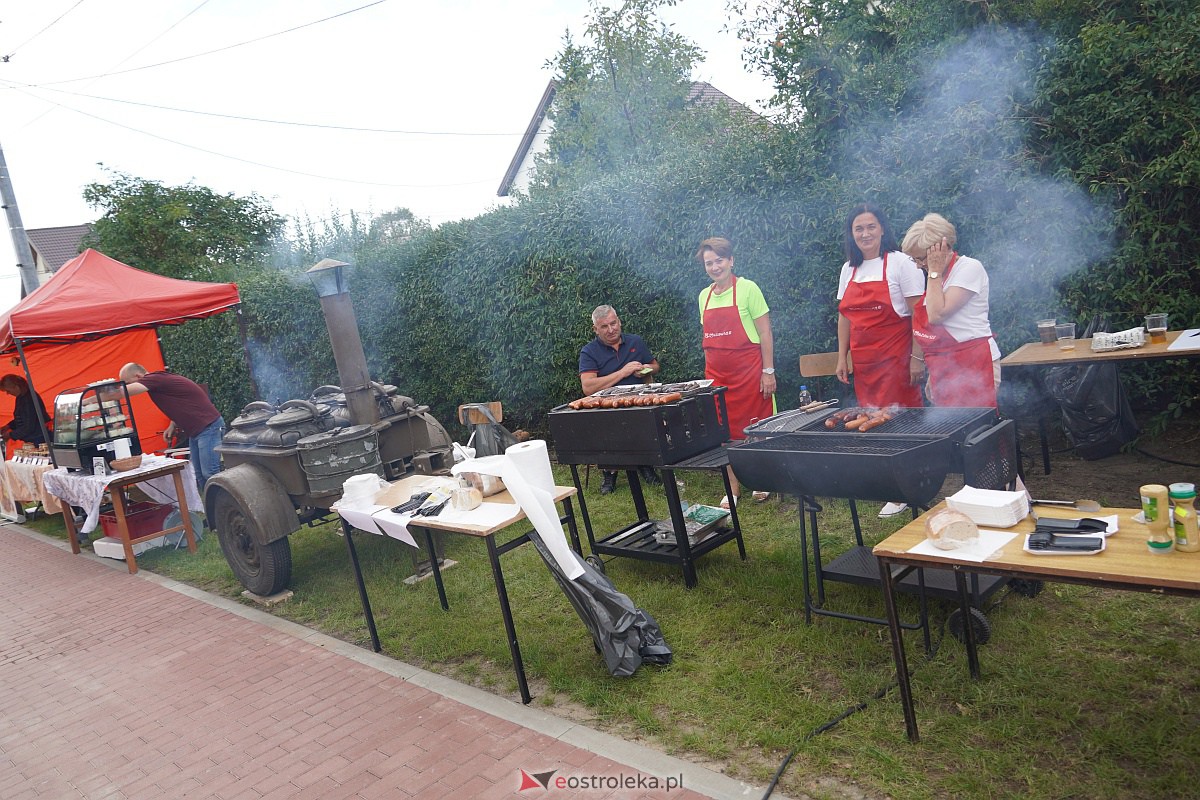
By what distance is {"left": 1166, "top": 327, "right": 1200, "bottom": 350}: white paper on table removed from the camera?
4.04 meters

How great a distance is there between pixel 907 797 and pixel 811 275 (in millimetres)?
4318

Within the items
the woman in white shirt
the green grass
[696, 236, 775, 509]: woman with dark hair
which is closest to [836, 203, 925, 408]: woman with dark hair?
the woman in white shirt

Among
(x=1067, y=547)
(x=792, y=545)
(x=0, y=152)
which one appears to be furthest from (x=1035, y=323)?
(x=0, y=152)

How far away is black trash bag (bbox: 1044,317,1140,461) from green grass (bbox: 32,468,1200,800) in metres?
1.64

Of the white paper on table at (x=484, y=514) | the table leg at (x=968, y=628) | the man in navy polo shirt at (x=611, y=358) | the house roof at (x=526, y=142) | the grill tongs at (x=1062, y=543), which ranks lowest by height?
the table leg at (x=968, y=628)

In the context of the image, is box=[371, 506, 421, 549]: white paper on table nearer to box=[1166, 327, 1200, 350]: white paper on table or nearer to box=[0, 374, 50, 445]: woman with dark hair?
box=[1166, 327, 1200, 350]: white paper on table

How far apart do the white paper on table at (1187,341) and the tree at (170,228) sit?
17.8m

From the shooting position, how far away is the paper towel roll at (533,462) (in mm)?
3830

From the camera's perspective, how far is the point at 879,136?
18.8 feet

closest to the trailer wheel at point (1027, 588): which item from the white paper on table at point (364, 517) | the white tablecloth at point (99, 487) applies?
the white paper on table at point (364, 517)

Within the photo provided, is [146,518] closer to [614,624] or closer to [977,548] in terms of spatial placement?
[614,624]

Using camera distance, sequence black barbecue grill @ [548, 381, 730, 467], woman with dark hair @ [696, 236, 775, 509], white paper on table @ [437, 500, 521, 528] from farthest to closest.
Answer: woman with dark hair @ [696, 236, 775, 509], black barbecue grill @ [548, 381, 730, 467], white paper on table @ [437, 500, 521, 528]

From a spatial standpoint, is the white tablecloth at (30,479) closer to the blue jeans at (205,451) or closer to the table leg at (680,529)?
the blue jeans at (205,451)

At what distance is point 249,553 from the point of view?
6012mm
